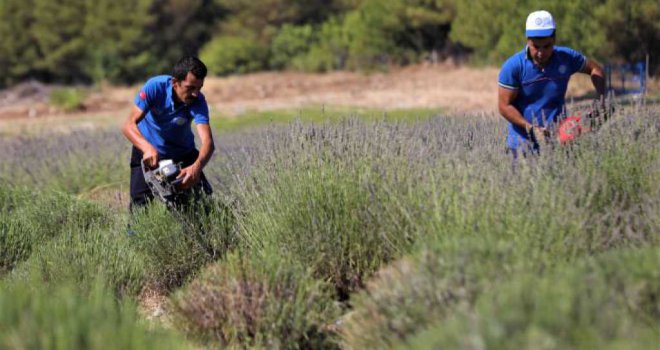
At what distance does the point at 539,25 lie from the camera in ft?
22.2

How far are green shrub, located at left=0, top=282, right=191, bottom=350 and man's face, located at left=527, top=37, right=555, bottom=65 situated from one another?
3.63 metres

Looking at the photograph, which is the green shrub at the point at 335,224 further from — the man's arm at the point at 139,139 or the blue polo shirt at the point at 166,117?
the blue polo shirt at the point at 166,117

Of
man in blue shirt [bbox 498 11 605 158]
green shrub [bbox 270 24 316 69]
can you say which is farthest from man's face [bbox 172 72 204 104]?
green shrub [bbox 270 24 316 69]

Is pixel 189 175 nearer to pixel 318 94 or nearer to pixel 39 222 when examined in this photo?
pixel 39 222

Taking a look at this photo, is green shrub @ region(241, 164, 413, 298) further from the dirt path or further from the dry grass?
the dirt path

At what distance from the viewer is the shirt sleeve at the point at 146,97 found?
708 cm

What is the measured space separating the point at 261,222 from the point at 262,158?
33.4 inches

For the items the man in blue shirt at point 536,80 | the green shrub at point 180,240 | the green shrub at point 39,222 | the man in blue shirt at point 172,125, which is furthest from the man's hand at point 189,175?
the man in blue shirt at point 536,80

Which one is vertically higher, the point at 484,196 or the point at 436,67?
the point at 484,196

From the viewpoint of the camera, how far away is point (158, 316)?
617 cm

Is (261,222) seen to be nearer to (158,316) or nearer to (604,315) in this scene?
(158,316)

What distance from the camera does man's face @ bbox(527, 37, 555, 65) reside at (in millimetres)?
6871

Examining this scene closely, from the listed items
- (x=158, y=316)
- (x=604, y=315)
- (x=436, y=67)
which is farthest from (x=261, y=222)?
(x=436, y=67)

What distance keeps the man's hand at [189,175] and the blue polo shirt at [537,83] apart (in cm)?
220
